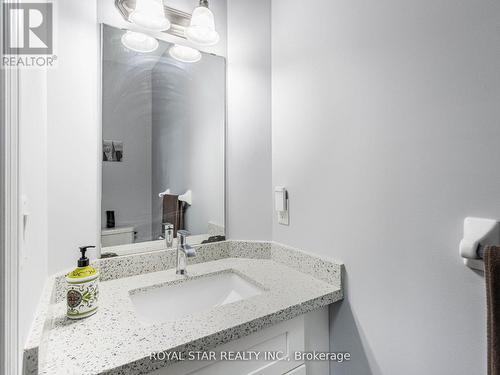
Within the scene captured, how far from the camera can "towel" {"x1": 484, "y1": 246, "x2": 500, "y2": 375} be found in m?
0.51

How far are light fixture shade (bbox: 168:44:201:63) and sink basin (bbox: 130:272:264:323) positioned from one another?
941 mm

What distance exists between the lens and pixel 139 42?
100 centimetres

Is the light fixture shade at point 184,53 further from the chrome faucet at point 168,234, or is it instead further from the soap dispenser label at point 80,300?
the soap dispenser label at point 80,300

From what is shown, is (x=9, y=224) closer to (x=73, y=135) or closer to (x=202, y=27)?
(x=73, y=135)

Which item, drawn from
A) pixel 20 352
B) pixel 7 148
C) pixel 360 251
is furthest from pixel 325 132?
pixel 20 352

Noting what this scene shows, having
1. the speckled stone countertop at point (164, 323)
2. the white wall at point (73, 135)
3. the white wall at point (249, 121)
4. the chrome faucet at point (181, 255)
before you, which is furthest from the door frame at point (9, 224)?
the white wall at point (249, 121)

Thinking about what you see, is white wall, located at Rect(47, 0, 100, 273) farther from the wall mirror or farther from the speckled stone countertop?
the speckled stone countertop

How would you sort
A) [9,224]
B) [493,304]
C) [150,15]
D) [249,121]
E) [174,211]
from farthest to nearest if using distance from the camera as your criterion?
1. [249,121]
2. [174,211]
3. [150,15]
4. [493,304]
5. [9,224]

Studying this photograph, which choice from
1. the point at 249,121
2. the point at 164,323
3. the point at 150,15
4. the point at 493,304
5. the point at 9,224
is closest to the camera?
the point at 9,224

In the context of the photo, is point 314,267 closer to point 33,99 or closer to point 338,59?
point 338,59

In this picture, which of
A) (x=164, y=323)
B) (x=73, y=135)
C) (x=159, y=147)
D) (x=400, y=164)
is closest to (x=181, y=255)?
(x=164, y=323)

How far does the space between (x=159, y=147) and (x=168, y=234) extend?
0.37 metres

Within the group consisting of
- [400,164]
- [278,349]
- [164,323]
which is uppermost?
[400,164]

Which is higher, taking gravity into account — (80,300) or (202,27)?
(202,27)
